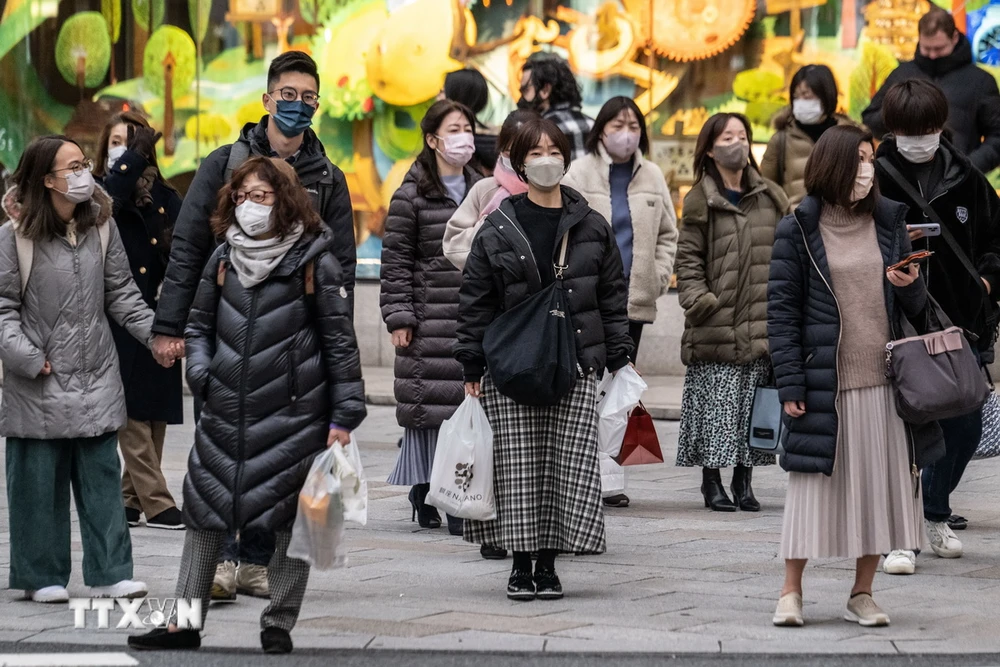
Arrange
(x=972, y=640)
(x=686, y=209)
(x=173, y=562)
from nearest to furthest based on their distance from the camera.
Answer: (x=972, y=640) < (x=173, y=562) < (x=686, y=209)

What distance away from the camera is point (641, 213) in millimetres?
9562

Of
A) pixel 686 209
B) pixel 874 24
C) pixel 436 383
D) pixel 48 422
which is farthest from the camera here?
pixel 874 24

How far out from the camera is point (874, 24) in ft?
49.0

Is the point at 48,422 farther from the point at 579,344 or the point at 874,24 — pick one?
the point at 874,24

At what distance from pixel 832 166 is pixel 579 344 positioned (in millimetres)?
1243

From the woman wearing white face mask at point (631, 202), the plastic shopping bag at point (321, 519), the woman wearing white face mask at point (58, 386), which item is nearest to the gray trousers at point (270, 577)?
the plastic shopping bag at point (321, 519)

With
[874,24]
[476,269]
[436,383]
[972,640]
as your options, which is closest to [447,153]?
[436,383]

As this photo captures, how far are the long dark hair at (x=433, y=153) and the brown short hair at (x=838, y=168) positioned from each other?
256 centimetres

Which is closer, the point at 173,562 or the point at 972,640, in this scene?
Result: the point at 972,640

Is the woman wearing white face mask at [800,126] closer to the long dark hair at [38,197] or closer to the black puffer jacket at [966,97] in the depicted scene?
the black puffer jacket at [966,97]

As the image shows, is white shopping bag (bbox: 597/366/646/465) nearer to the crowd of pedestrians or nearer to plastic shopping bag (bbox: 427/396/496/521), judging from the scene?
the crowd of pedestrians

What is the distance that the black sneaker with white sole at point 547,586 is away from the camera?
7227mm

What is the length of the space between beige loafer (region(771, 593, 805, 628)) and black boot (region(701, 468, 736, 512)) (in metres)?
2.79

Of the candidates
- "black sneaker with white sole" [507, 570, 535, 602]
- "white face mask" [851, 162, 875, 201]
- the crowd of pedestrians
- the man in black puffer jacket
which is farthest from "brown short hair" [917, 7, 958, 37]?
"black sneaker with white sole" [507, 570, 535, 602]
